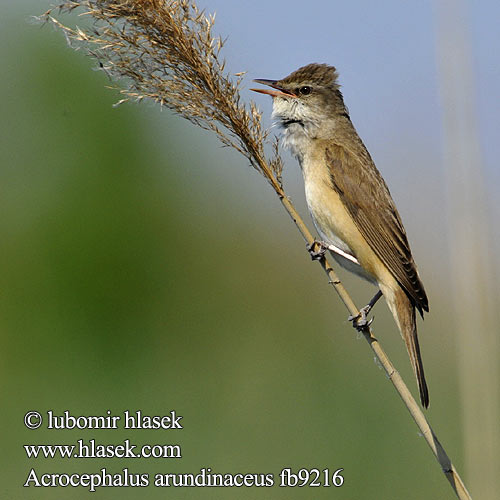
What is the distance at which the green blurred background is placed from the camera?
5.46m

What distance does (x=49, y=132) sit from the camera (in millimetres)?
9008

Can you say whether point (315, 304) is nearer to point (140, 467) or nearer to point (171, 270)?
point (171, 270)

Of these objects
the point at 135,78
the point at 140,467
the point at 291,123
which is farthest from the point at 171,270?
the point at 135,78

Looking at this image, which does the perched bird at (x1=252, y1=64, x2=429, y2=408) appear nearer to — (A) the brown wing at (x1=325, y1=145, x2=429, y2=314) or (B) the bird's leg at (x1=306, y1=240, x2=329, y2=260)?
(A) the brown wing at (x1=325, y1=145, x2=429, y2=314)

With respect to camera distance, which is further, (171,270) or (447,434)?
A: (171,270)

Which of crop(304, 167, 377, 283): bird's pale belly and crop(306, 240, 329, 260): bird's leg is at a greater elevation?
crop(304, 167, 377, 283): bird's pale belly

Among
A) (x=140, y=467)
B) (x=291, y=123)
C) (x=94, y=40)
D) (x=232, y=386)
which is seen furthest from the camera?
(x=232, y=386)

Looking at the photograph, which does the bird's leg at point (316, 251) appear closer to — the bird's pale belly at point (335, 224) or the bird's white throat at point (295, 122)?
the bird's pale belly at point (335, 224)

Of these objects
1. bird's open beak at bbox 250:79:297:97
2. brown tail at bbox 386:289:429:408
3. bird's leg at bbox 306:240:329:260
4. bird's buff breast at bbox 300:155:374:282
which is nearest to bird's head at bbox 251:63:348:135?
bird's open beak at bbox 250:79:297:97

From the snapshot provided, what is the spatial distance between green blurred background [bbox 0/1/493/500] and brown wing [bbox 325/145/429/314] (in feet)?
6.91

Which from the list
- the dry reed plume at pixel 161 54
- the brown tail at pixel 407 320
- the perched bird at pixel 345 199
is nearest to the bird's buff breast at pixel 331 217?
the perched bird at pixel 345 199

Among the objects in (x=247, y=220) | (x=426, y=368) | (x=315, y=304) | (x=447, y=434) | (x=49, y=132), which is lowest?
(x=447, y=434)

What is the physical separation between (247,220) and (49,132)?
2.62 metres

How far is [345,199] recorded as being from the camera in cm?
369
